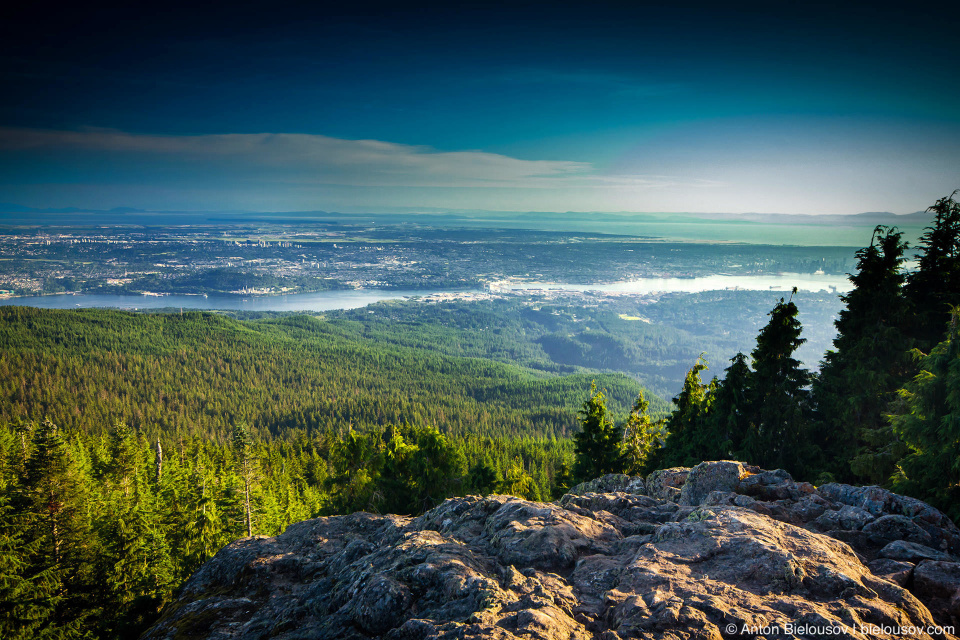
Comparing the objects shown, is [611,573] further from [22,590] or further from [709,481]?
[22,590]

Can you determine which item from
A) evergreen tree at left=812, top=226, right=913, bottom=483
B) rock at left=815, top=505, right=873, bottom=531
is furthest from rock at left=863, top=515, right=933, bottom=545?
evergreen tree at left=812, top=226, right=913, bottom=483

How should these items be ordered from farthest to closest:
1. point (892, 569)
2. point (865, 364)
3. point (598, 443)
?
1. point (598, 443)
2. point (865, 364)
3. point (892, 569)

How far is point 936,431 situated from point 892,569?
891 cm

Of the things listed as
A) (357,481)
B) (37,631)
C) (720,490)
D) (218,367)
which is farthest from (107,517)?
(218,367)

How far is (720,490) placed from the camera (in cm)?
1466

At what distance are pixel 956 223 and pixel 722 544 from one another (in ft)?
82.6

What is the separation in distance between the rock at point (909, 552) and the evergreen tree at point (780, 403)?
13.7 meters

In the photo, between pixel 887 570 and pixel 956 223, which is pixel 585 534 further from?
pixel 956 223

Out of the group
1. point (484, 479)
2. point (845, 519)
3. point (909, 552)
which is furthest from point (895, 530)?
point (484, 479)

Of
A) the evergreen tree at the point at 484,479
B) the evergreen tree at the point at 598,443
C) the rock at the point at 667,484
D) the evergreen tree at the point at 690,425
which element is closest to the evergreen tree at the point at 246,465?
the evergreen tree at the point at 484,479

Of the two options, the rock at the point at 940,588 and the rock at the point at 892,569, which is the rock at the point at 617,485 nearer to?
the rock at the point at 892,569

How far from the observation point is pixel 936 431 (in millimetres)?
14898

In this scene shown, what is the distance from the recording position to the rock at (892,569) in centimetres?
891

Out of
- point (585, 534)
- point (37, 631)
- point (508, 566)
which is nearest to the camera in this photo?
point (508, 566)
